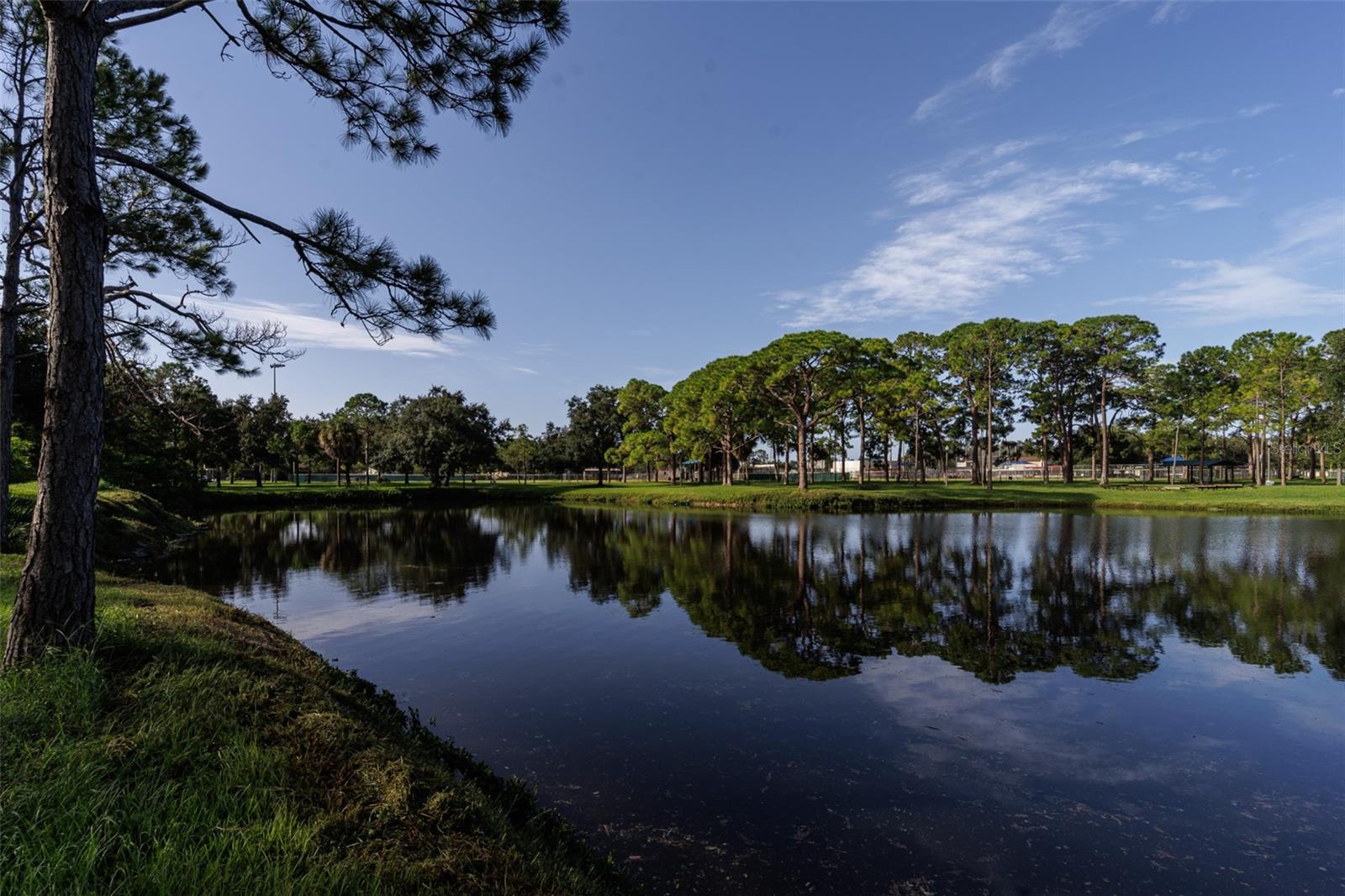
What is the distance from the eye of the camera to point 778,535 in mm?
27797

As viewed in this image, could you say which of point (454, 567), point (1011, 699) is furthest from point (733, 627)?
point (454, 567)

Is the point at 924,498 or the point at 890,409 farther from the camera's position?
the point at 890,409

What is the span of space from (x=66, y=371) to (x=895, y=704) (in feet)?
31.5

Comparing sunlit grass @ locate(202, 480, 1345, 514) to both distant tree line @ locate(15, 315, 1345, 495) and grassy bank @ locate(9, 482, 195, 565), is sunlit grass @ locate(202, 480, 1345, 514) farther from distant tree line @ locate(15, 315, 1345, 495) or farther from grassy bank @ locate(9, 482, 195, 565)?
grassy bank @ locate(9, 482, 195, 565)

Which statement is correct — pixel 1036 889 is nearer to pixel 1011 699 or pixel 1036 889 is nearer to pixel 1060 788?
pixel 1060 788

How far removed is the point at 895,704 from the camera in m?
8.34

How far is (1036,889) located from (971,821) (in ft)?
2.89

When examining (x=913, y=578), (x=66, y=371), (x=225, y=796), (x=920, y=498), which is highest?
(x=66, y=371)

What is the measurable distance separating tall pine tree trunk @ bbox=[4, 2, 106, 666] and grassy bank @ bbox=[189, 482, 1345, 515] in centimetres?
3684

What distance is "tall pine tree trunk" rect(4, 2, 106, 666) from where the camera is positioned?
5.05 metres

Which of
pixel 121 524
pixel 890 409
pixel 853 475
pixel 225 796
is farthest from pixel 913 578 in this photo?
pixel 853 475

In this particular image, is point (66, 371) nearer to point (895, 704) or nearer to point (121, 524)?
point (895, 704)

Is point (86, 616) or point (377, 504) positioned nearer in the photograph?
point (86, 616)

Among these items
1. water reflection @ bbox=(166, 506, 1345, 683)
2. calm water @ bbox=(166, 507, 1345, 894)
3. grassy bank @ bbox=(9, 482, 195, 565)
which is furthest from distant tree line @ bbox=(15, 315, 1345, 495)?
calm water @ bbox=(166, 507, 1345, 894)
